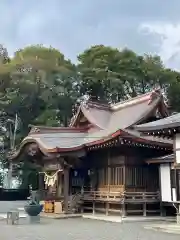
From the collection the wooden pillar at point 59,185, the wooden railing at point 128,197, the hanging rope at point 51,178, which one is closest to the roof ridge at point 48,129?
the hanging rope at point 51,178

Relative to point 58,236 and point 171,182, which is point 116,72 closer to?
point 171,182

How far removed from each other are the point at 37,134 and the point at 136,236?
1336 centimetres

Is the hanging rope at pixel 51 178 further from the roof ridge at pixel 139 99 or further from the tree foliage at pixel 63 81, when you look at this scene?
the tree foliage at pixel 63 81

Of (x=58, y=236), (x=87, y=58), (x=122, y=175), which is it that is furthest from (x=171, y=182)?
(x=87, y=58)

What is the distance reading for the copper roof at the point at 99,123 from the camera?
74.3 feet

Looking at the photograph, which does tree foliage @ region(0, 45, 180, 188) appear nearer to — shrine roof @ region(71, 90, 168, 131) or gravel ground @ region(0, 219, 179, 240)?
shrine roof @ region(71, 90, 168, 131)

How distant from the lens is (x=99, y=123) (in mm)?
26328

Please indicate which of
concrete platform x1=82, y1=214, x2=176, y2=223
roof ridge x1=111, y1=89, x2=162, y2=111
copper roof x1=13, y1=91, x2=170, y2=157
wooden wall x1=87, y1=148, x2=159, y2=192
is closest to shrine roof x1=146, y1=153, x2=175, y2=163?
wooden wall x1=87, y1=148, x2=159, y2=192

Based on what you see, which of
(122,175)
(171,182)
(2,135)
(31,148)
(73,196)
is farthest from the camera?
(2,135)

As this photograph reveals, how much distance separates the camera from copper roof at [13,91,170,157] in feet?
74.3

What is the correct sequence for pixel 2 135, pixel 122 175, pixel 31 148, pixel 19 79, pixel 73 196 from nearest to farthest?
pixel 122 175
pixel 73 196
pixel 31 148
pixel 19 79
pixel 2 135

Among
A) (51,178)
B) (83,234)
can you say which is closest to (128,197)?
(51,178)

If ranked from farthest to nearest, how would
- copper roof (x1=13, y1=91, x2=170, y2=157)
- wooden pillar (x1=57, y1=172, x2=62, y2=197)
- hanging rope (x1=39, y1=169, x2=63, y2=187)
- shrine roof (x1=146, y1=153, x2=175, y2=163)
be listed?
wooden pillar (x1=57, y1=172, x2=62, y2=197)
hanging rope (x1=39, y1=169, x2=63, y2=187)
copper roof (x1=13, y1=91, x2=170, y2=157)
shrine roof (x1=146, y1=153, x2=175, y2=163)

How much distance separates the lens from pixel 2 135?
40.1 meters
